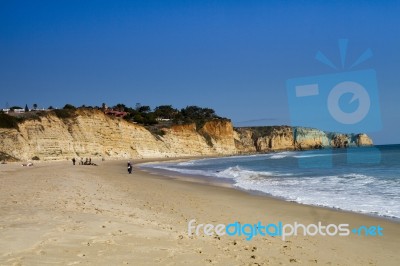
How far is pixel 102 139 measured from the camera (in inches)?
2148

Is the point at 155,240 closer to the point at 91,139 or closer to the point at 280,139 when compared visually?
the point at 91,139

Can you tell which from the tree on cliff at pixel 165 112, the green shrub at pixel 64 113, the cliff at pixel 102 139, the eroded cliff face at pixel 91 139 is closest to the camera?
the eroded cliff face at pixel 91 139

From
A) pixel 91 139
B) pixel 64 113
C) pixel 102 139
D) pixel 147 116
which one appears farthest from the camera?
pixel 147 116

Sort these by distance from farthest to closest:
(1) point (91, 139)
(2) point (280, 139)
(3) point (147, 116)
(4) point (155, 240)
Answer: (2) point (280, 139) → (3) point (147, 116) → (1) point (91, 139) → (4) point (155, 240)

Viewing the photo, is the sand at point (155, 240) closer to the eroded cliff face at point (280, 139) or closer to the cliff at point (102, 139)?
the cliff at point (102, 139)

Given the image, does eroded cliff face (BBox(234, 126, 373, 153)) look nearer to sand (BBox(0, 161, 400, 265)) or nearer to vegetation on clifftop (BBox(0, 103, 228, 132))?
vegetation on clifftop (BBox(0, 103, 228, 132))

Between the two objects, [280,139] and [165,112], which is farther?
[280,139]

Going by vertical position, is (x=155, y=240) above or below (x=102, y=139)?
below

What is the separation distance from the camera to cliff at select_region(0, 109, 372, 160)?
41.7 metres

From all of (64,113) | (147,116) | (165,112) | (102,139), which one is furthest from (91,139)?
(165,112)

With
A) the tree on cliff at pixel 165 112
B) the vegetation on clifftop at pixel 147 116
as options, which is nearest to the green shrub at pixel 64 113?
the vegetation on clifftop at pixel 147 116

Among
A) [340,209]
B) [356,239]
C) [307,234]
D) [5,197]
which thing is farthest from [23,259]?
[340,209]

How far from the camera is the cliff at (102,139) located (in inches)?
1640

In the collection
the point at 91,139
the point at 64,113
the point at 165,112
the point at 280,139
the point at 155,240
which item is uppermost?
the point at 165,112
